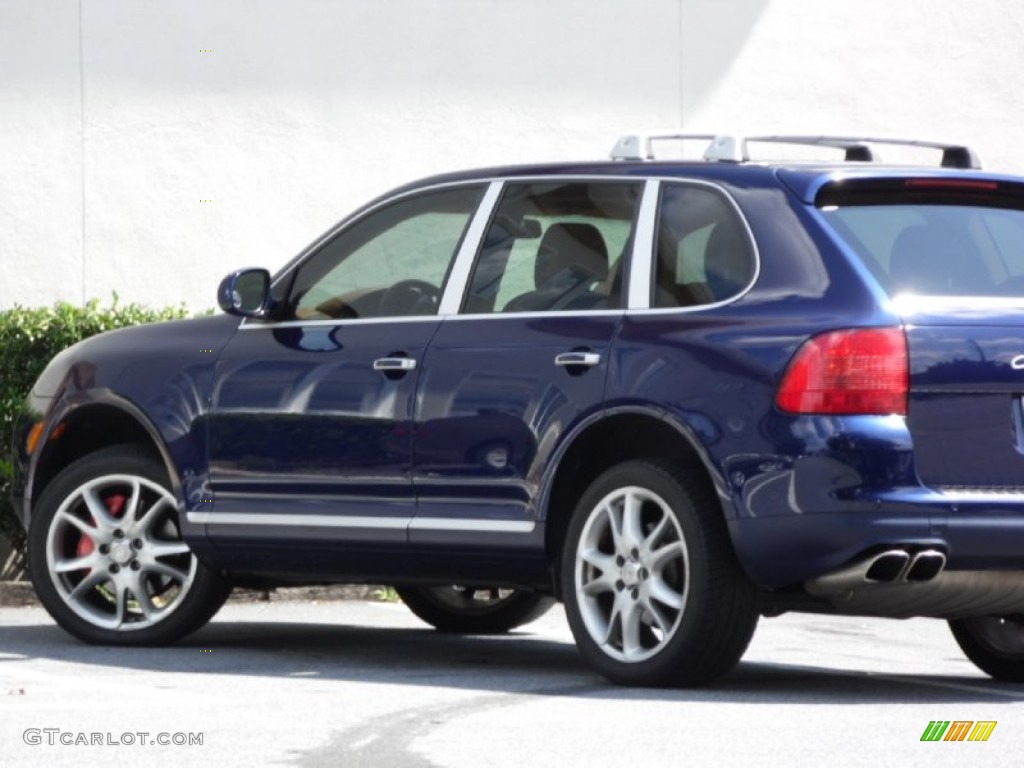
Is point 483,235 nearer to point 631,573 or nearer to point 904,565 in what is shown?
point 631,573

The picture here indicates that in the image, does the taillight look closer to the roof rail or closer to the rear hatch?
the rear hatch

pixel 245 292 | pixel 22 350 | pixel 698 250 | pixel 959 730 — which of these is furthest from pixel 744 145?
pixel 22 350

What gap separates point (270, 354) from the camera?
31.5ft

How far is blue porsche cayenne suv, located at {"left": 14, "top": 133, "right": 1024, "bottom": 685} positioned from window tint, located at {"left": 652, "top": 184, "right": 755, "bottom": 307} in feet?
0.04

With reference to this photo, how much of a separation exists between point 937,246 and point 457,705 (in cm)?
222

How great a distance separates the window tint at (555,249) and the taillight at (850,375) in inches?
36.2

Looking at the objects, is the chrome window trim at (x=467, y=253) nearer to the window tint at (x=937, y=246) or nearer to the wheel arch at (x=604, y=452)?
the wheel arch at (x=604, y=452)

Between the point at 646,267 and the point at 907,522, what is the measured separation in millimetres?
1348

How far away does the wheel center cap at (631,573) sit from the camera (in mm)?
8508

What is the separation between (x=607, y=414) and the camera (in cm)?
849

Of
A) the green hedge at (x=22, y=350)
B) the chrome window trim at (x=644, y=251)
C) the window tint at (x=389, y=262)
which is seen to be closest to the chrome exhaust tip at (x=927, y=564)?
the chrome window trim at (x=644, y=251)

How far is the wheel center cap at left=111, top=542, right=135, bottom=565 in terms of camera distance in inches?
393

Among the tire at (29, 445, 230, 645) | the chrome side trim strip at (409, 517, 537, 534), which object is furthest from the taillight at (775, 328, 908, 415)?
the tire at (29, 445, 230, 645)

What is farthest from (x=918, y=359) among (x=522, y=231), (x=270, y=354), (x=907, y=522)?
(x=270, y=354)
